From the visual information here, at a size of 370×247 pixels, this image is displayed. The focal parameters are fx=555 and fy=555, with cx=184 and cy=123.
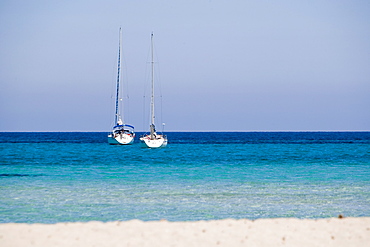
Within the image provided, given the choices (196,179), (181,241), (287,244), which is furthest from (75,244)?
(196,179)

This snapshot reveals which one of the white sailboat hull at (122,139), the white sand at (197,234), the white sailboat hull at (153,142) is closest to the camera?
the white sand at (197,234)

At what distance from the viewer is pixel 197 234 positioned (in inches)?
458

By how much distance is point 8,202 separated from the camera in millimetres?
20656

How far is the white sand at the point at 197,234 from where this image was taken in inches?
429

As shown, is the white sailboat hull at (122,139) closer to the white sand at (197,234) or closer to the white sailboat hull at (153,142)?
the white sailboat hull at (153,142)

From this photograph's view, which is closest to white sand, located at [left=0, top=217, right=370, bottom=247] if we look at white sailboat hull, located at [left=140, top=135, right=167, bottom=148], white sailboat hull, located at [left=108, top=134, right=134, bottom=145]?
white sailboat hull, located at [left=140, top=135, right=167, bottom=148]

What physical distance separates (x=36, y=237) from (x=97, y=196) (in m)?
11.1

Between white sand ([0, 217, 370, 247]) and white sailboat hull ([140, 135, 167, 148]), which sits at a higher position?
white sand ([0, 217, 370, 247])

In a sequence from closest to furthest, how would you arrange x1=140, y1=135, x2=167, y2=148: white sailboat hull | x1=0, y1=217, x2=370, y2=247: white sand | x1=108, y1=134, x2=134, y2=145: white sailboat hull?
x1=0, y1=217, x2=370, y2=247: white sand, x1=140, y1=135, x2=167, y2=148: white sailboat hull, x1=108, y1=134, x2=134, y2=145: white sailboat hull

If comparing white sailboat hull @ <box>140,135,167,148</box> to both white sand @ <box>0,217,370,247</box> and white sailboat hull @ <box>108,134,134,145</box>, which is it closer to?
white sailboat hull @ <box>108,134,134,145</box>

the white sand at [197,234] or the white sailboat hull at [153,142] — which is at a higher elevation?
the white sand at [197,234]

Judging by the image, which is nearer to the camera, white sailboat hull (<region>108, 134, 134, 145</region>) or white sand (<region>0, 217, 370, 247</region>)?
white sand (<region>0, 217, 370, 247</region>)

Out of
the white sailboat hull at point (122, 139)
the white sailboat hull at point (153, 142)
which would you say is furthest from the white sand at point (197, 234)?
the white sailboat hull at point (122, 139)

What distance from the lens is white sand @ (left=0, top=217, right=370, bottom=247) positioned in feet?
35.7
